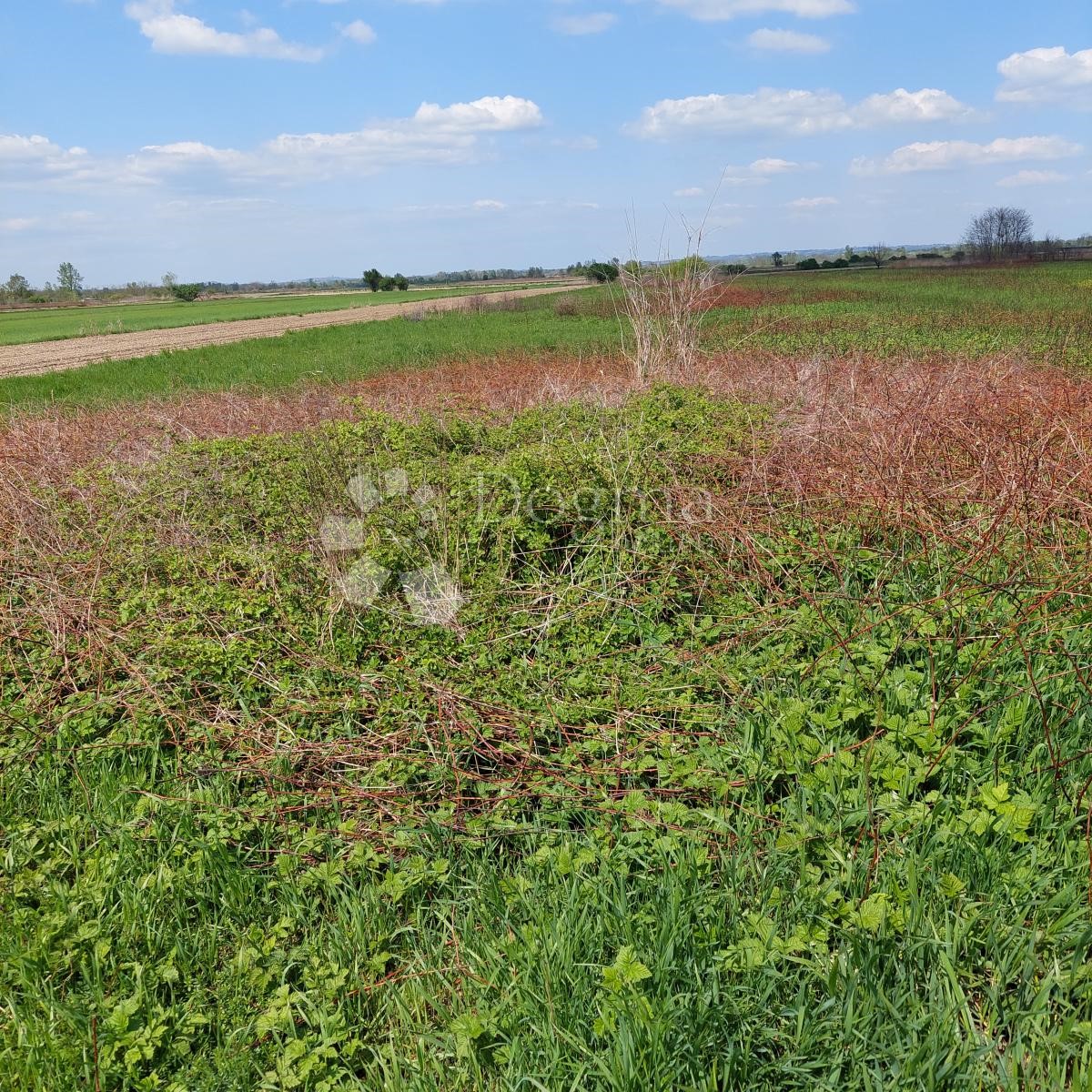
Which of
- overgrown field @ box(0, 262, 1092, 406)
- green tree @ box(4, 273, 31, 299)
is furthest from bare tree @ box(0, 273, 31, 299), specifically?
overgrown field @ box(0, 262, 1092, 406)

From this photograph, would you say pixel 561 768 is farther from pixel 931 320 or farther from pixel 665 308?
pixel 931 320

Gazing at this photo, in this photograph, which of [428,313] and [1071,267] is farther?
[1071,267]

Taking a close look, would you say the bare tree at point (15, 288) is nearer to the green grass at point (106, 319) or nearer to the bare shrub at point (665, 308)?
the green grass at point (106, 319)

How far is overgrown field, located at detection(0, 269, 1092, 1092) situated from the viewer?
2113mm

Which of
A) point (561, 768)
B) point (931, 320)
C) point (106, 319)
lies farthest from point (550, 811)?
point (106, 319)

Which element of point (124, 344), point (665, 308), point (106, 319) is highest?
point (106, 319)

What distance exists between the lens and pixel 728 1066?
1915 mm

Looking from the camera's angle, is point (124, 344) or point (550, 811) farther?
point (124, 344)

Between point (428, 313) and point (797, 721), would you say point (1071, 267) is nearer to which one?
point (428, 313)

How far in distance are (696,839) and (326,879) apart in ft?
4.39

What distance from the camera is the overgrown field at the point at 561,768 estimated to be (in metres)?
2.11

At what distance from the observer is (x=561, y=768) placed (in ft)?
10.6

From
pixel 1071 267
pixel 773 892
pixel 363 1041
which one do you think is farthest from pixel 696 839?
pixel 1071 267

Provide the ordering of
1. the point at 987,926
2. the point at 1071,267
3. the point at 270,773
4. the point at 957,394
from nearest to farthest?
1. the point at 987,926
2. the point at 270,773
3. the point at 957,394
4. the point at 1071,267
